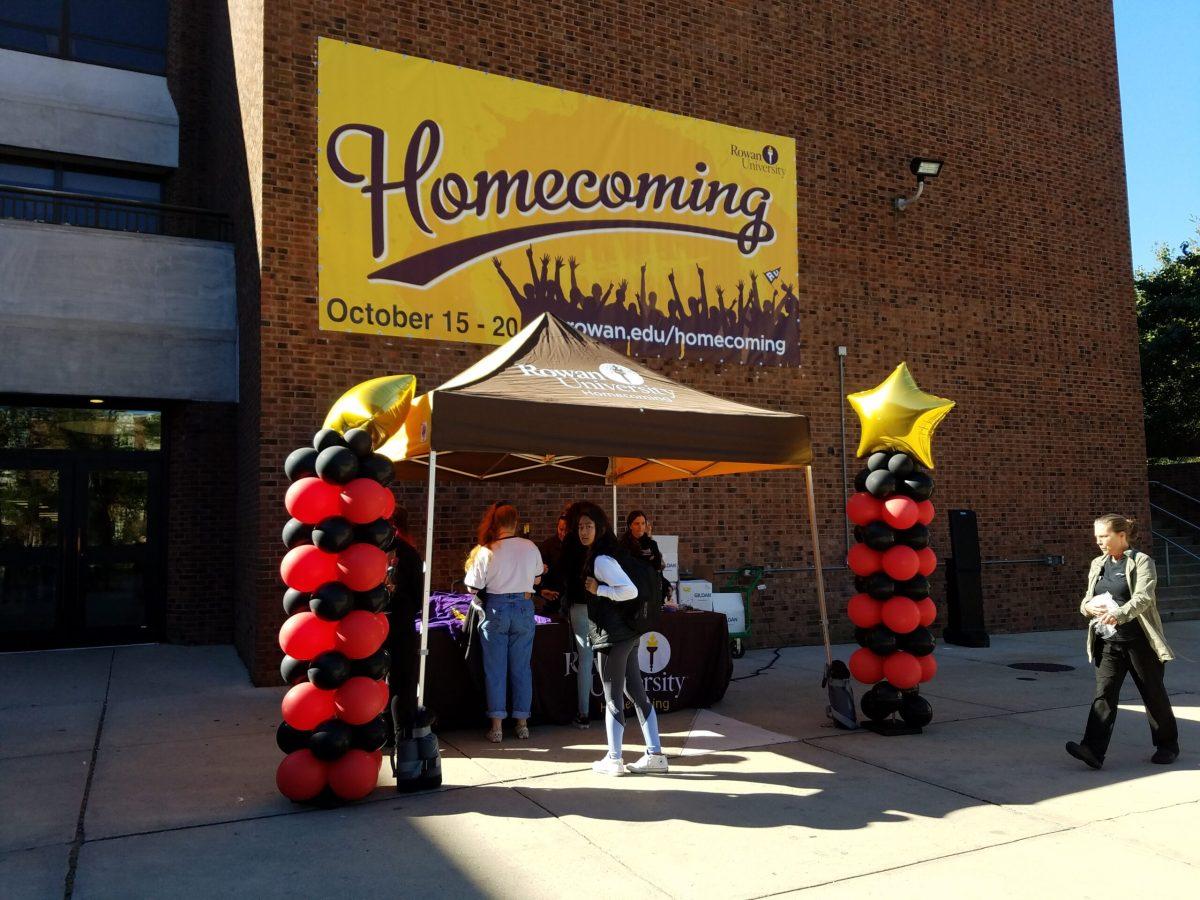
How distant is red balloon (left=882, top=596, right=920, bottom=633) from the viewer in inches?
278

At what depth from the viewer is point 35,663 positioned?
10055 mm

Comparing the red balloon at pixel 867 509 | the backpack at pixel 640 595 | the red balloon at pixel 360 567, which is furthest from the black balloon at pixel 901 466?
the red balloon at pixel 360 567

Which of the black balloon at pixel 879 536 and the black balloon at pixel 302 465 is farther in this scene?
the black balloon at pixel 879 536

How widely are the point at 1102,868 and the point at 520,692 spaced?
3.91m

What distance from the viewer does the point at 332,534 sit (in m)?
5.32

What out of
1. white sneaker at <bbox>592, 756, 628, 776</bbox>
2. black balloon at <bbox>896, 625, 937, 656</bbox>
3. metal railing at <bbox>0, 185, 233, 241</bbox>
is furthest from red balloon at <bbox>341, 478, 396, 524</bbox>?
metal railing at <bbox>0, 185, 233, 241</bbox>

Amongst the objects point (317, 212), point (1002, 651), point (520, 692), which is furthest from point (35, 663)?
point (1002, 651)

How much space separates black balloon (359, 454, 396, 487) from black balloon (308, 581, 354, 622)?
0.68m

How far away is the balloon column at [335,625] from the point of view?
523 centimetres

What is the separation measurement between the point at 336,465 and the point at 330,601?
31.0 inches

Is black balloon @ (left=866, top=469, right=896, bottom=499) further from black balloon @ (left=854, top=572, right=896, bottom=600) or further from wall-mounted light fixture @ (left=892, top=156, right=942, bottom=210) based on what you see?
wall-mounted light fixture @ (left=892, top=156, right=942, bottom=210)

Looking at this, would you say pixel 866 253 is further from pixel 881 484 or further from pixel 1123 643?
pixel 1123 643

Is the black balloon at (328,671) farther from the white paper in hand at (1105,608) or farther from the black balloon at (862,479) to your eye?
the white paper in hand at (1105,608)

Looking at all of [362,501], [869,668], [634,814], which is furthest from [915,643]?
[362,501]
